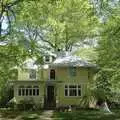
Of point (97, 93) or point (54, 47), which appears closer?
point (97, 93)

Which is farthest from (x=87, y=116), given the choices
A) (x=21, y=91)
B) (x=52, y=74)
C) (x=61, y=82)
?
(x=21, y=91)

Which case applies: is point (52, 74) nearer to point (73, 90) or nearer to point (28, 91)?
point (73, 90)

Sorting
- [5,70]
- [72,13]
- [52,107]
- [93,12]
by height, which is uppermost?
[72,13]

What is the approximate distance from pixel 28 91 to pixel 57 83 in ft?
12.7

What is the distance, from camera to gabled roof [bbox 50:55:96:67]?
4753 centimetres

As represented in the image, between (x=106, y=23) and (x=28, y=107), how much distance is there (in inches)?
787

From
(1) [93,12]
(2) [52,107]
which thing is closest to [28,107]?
(2) [52,107]

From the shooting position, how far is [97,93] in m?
45.8

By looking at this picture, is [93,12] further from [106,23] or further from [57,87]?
[57,87]

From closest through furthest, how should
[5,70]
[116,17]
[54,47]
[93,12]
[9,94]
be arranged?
[93,12], [116,17], [5,70], [9,94], [54,47]

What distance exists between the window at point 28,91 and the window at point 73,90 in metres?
3.96

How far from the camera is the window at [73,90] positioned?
4803 centimetres

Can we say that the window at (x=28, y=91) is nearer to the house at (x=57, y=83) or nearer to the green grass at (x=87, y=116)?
the house at (x=57, y=83)

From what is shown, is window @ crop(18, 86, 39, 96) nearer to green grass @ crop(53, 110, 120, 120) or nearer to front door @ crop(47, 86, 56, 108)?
front door @ crop(47, 86, 56, 108)
